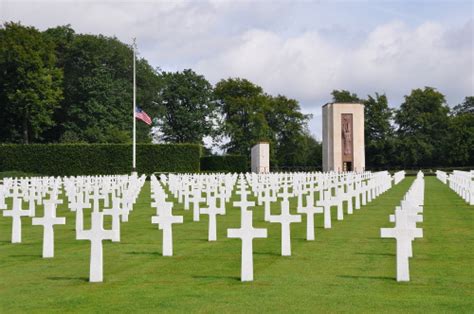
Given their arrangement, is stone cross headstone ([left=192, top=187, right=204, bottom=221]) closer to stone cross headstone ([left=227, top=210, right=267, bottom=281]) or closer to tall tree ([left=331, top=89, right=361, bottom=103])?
stone cross headstone ([left=227, top=210, right=267, bottom=281])

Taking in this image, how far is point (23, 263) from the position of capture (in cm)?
1100

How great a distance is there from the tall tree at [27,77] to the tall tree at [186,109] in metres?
15.3

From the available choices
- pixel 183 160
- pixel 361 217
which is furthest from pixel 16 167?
pixel 361 217

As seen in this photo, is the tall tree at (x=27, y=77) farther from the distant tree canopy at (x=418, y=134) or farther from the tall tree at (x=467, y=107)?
the tall tree at (x=467, y=107)

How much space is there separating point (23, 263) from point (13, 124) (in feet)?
170

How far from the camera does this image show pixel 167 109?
238ft

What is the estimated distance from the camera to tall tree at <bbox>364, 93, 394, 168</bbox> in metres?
76.7

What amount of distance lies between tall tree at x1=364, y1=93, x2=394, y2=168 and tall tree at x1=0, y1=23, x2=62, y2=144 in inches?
1306

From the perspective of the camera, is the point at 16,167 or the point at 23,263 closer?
the point at 23,263

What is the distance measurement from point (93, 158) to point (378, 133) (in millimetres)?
35153

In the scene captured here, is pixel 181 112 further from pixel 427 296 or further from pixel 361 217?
pixel 427 296

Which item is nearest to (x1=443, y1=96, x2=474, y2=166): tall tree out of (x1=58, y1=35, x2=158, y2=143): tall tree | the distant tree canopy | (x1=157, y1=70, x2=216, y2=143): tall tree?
the distant tree canopy

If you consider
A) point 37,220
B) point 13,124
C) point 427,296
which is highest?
point 13,124

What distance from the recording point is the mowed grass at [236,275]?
8.00 m
